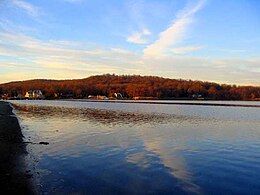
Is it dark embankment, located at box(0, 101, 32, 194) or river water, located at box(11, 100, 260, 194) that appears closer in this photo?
dark embankment, located at box(0, 101, 32, 194)

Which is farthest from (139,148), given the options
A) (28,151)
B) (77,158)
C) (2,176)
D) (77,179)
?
(2,176)

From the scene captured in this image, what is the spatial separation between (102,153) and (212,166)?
731 cm

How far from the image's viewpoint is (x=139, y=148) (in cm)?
2617

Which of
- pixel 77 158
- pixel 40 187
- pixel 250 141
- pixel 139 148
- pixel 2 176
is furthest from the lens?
pixel 250 141

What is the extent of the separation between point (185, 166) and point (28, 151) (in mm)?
9973

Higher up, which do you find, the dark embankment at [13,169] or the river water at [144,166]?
the dark embankment at [13,169]

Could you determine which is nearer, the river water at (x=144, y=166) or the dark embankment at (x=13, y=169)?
the dark embankment at (x=13, y=169)

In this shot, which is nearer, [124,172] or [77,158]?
[124,172]

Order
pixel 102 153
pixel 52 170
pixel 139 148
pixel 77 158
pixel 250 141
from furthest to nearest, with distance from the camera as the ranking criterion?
pixel 250 141 < pixel 139 148 < pixel 102 153 < pixel 77 158 < pixel 52 170

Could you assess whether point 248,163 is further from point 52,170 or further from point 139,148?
point 52,170

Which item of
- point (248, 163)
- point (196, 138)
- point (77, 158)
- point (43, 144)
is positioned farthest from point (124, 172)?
point (196, 138)

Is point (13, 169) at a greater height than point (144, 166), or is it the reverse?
point (13, 169)

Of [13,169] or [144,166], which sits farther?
[144,166]

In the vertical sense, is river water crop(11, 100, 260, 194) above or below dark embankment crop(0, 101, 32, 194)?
below
